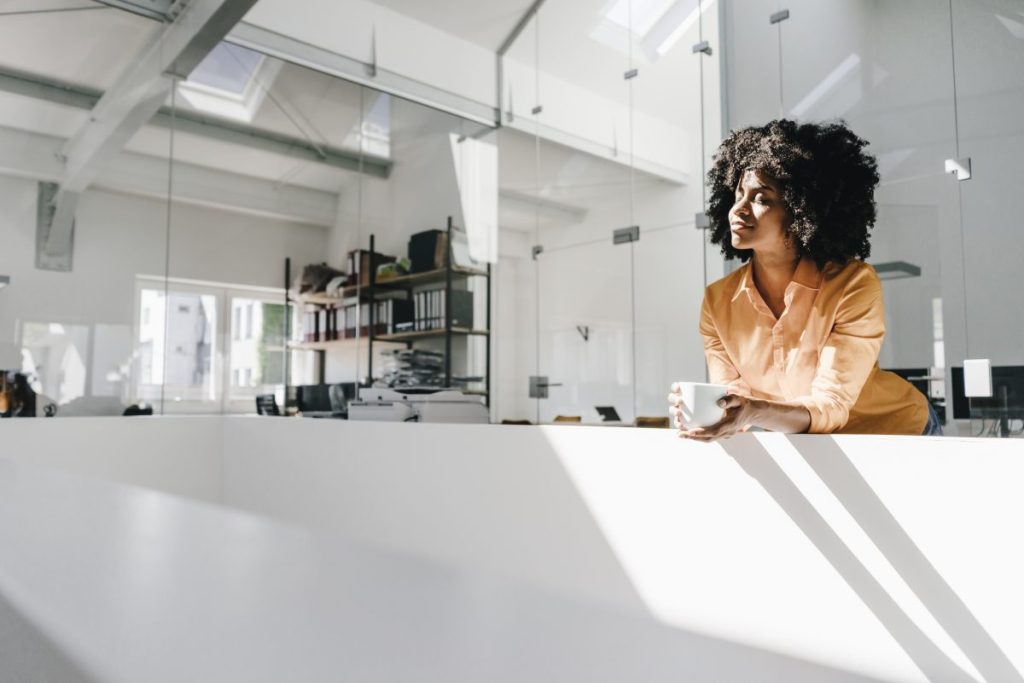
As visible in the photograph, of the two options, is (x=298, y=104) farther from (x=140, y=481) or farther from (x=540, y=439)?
(x=540, y=439)

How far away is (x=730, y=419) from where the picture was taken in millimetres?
1036

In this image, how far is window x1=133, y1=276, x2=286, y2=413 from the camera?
4.49 metres

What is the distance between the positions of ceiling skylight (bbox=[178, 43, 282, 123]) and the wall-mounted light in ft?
12.2

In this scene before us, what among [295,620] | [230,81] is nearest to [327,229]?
[230,81]

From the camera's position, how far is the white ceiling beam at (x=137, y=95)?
421cm

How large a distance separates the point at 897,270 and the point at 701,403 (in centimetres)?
233

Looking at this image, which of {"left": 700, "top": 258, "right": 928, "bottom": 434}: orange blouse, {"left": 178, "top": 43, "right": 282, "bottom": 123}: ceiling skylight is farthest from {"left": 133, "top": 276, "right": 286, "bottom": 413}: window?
{"left": 700, "top": 258, "right": 928, "bottom": 434}: orange blouse

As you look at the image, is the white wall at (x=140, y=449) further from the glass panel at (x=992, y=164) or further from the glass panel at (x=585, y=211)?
the glass panel at (x=992, y=164)

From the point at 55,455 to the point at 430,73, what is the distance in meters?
3.26

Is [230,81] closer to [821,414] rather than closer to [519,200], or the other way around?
[519,200]

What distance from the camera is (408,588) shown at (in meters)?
0.50

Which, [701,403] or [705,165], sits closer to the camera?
[701,403]

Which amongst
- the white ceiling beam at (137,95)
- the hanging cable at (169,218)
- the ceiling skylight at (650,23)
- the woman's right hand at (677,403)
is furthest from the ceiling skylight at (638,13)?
the woman's right hand at (677,403)

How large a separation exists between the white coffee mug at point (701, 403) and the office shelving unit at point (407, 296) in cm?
370
